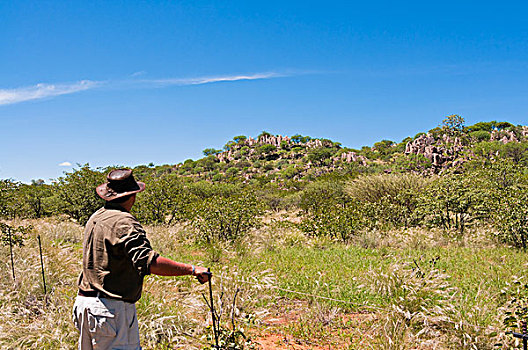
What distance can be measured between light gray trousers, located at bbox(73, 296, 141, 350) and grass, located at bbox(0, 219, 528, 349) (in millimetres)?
1279

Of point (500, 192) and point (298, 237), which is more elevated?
point (500, 192)

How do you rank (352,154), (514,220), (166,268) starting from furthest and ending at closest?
(352,154) → (514,220) → (166,268)

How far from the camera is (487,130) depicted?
66.6 m

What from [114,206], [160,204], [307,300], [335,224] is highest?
[114,206]

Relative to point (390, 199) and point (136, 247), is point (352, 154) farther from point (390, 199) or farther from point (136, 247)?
point (136, 247)

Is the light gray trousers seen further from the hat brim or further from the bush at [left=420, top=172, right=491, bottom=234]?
the bush at [left=420, top=172, right=491, bottom=234]

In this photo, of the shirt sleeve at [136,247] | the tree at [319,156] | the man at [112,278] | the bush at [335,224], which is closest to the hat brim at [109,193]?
the man at [112,278]

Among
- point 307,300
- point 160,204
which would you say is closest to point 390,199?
point 160,204

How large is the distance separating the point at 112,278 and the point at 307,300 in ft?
11.3

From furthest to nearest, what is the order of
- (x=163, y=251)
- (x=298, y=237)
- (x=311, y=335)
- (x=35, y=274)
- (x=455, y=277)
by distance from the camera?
(x=298, y=237), (x=163, y=251), (x=455, y=277), (x=35, y=274), (x=311, y=335)

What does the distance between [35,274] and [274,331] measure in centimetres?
394

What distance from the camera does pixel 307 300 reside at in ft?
17.6

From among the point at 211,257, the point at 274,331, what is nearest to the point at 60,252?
the point at 211,257

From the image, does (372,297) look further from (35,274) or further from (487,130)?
(487,130)
